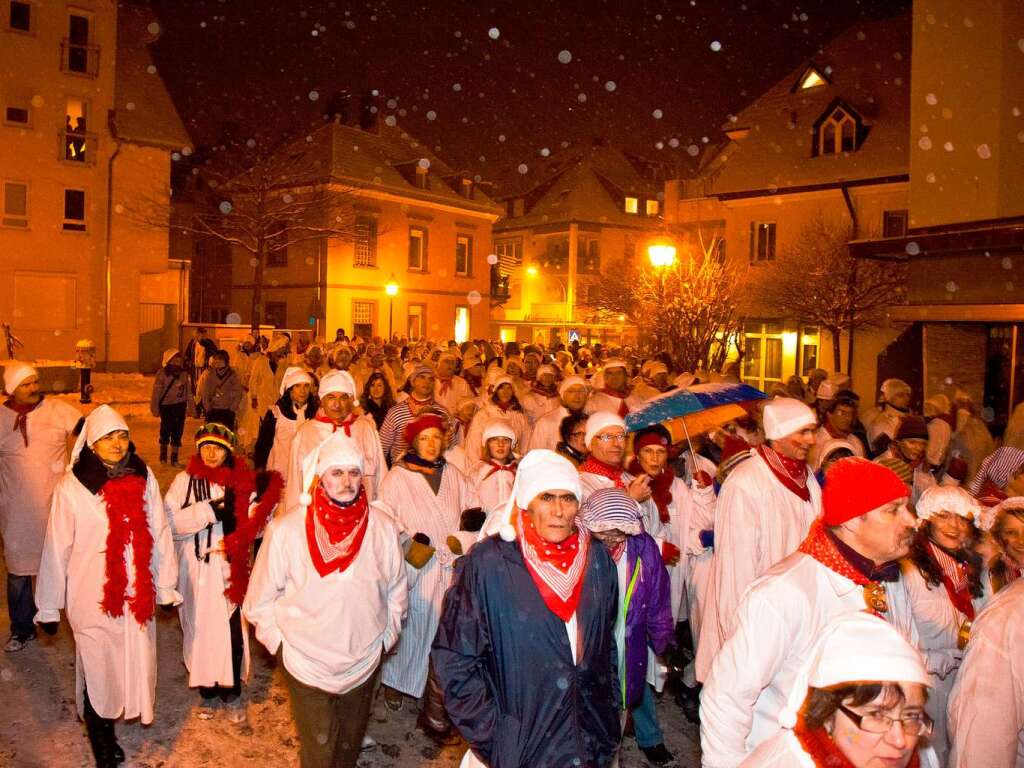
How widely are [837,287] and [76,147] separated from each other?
25.5 metres

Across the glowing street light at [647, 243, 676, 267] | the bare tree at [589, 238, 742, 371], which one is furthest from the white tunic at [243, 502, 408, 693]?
the bare tree at [589, 238, 742, 371]

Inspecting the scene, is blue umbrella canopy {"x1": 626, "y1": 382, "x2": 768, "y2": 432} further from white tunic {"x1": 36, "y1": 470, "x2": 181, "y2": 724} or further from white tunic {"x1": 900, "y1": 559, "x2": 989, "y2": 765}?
white tunic {"x1": 36, "y1": 470, "x2": 181, "y2": 724}

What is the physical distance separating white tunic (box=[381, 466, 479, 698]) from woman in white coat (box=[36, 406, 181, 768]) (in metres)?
1.54

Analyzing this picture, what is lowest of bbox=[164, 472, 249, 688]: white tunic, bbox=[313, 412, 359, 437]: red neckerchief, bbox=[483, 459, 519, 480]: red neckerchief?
bbox=[164, 472, 249, 688]: white tunic

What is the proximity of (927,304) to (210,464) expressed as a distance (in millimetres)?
14063

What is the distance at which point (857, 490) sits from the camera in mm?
3100

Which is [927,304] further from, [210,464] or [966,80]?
[210,464]

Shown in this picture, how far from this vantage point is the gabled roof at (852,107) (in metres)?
28.6

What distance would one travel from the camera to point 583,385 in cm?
916

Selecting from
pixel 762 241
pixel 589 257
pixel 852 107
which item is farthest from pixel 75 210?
pixel 589 257

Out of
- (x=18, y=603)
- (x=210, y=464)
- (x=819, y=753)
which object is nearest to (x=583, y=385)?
(x=210, y=464)

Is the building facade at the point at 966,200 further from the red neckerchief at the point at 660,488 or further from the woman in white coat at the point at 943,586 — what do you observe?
the woman in white coat at the point at 943,586

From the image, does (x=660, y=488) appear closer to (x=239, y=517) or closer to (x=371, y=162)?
(x=239, y=517)

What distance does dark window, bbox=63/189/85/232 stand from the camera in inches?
1211
